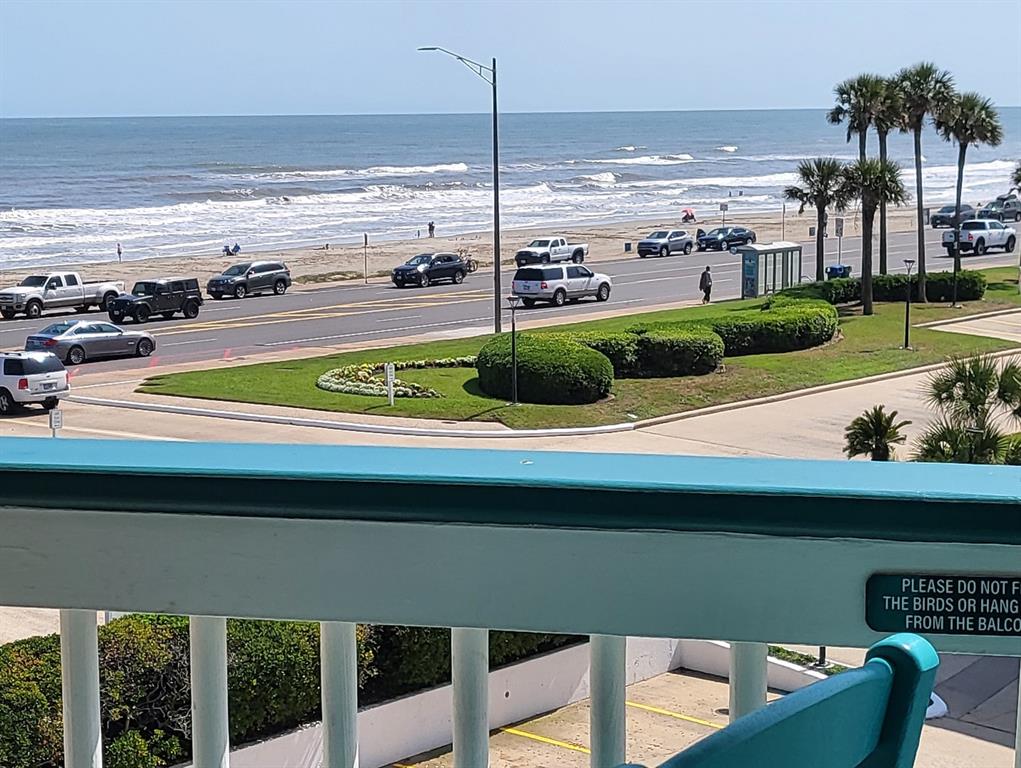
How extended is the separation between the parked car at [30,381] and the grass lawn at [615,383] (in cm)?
202

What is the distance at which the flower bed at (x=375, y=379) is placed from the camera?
27.0m

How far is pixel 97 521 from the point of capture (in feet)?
6.14

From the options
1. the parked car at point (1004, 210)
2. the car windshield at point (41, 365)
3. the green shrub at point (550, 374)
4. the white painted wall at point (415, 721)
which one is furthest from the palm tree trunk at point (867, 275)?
the parked car at point (1004, 210)

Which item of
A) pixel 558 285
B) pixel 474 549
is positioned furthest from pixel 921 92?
pixel 474 549

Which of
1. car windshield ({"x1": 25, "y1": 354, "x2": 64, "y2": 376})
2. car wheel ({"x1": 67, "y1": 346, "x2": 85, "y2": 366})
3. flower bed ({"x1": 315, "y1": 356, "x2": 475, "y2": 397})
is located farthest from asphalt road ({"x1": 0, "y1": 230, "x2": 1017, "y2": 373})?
car windshield ({"x1": 25, "y1": 354, "x2": 64, "y2": 376})

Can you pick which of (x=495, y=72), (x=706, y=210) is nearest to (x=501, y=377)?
(x=495, y=72)

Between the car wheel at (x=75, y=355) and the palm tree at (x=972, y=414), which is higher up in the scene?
the palm tree at (x=972, y=414)

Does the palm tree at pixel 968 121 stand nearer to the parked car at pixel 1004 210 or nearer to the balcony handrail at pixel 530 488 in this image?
the parked car at pixel 1004 210

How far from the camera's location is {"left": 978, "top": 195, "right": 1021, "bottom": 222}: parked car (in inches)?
2956

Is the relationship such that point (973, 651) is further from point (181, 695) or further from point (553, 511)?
point (181, 695)

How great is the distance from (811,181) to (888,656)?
4371 centimetres

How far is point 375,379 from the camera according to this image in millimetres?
28234

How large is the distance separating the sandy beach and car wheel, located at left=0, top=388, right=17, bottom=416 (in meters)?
23.6

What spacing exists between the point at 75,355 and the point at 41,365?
653cm
